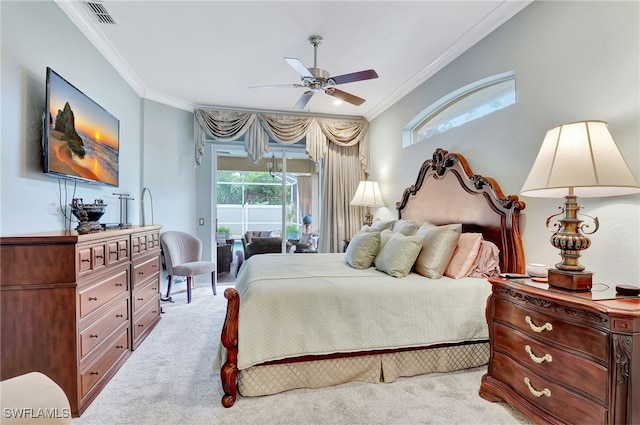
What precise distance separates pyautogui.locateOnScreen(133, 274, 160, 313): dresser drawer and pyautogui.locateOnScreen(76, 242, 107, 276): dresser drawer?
748 millimetres

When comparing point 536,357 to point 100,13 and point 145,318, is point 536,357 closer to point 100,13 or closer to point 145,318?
point 145,318

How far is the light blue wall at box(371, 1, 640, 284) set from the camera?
1.71 meters

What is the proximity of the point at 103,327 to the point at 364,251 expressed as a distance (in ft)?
6.78

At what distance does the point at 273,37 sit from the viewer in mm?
2869

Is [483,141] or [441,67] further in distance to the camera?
[441,67]

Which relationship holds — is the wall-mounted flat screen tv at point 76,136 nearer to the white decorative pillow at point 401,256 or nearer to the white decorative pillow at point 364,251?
the white decorative pillow at point 364,251

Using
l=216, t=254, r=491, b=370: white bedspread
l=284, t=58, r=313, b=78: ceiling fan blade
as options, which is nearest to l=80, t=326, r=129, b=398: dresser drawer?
l=216, t=254, r=491, b=370: white bedspread

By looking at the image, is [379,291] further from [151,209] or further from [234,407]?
[151,209]

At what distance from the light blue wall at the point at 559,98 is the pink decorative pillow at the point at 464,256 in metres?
Result: 0.35

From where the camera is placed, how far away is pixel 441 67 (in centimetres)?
331

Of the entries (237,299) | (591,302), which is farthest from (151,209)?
(591,302)

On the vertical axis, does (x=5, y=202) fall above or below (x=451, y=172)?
below

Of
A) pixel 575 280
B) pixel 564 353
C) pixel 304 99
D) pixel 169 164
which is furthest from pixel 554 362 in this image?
Result: pixel 169 164

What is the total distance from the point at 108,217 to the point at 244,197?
2.72 m
